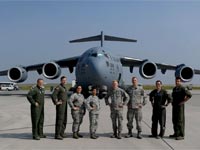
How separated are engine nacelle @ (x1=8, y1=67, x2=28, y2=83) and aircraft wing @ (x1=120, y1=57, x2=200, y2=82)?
7.85 m

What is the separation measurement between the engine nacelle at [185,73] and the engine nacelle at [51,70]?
9332 millimetres

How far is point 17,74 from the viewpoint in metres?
29.5

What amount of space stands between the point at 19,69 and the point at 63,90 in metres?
20.3

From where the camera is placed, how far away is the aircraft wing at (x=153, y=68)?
2786cm

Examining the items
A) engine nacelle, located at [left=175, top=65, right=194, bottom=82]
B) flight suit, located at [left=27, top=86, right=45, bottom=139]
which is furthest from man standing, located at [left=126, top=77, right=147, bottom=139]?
engine nacelle, located at [left=175, top=65, right=194, bottom=82]

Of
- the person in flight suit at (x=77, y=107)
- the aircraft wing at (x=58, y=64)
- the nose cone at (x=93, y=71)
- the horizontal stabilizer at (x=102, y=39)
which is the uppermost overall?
the horizontal stabilizer at (x=102, y=39)

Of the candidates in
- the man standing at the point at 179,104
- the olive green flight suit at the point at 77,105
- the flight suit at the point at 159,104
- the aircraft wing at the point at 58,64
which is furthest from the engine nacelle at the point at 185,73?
the olive green flight suit at the point at 77,105

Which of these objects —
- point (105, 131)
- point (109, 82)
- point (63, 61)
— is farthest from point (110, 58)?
point (105, 131)

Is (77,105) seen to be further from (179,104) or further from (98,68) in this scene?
(98,68)

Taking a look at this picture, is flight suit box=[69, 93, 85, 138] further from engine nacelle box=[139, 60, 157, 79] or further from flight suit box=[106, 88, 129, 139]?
engine nacelle box=[139, 60, 157, 79]

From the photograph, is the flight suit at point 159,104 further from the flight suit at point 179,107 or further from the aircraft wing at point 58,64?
the aircraft wing at point 58,64

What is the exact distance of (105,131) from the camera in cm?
1059

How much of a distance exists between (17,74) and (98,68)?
10.2 m

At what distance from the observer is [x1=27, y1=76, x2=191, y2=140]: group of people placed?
9469 millimetres
